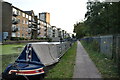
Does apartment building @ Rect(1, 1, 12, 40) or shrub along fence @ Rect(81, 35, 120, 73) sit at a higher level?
apartment building @ Rect(1, 1, 12, 40)

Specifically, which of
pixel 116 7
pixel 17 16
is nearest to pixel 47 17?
pixel 17 16

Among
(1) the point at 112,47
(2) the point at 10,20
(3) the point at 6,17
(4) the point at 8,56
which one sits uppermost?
(3) the point at 6,17

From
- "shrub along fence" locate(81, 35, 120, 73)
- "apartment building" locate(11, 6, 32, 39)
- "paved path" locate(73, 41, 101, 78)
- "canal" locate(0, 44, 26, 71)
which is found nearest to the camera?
"paved path" locate(73, 41, 101, 78)

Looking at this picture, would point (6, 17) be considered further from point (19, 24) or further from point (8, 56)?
point (8, 56)

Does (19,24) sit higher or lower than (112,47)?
higher

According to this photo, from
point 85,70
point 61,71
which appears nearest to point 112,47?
point 85,70

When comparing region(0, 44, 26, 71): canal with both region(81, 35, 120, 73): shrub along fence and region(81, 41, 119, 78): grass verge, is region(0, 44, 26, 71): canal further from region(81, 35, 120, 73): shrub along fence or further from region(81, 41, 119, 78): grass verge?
region(81, 35, 120, 73): shrub along fence

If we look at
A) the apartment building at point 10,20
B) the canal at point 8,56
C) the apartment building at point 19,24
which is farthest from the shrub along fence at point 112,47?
the apartment building at point 19,24

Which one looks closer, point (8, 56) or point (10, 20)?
point (8, 56)

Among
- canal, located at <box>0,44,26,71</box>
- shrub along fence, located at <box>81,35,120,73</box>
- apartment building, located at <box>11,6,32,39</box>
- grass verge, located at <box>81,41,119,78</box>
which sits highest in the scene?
apartment building, located at <box>11,6,32,39</box>

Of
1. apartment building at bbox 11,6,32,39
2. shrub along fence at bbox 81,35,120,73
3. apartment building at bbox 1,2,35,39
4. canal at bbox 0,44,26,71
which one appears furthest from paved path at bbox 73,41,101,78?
apartment building at bbox 11,6,32,39

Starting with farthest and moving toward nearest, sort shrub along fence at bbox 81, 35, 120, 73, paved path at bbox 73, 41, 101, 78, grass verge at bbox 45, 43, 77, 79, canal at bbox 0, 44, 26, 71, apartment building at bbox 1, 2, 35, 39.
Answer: apartment building at bbox 1, 2, 35, 39 → canal at bbox 0, 44, 26, 71 → shrub along fence at bbox 81, 35, 120, 73 → paved path at bbox 73, 41, 101, 78 → grass verge at bbox 45, 43, 77, 79

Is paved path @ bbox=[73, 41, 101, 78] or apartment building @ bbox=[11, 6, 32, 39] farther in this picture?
apartment building @ bbox=[11, 6, 32, 39]

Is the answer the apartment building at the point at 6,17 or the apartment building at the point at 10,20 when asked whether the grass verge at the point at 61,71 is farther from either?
the apartment building at the point at 6,17
